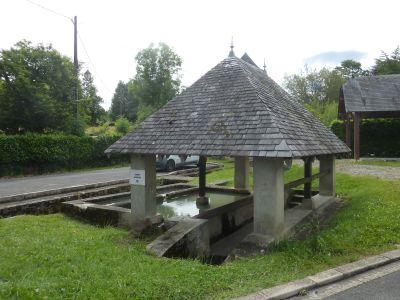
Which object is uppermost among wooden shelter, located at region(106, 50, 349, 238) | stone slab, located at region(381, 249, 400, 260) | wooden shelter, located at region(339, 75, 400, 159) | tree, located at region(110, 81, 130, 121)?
tree, located at region(110, 81, 130, 121)

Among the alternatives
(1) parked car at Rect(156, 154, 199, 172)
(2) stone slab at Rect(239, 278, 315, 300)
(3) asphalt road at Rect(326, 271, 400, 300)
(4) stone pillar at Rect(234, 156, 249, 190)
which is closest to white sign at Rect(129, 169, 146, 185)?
(2) stone slab at Rect(239, 278, 315, 300)

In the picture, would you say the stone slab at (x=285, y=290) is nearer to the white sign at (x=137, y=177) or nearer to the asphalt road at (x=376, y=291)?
the asphalt road at (x=376, y=291)

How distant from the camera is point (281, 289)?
4547mm

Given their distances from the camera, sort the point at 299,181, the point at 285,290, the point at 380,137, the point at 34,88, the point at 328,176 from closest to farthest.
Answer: the point at 285,290 < the point at 299,181 < the point at 328,176 < the point at 34,88 < the point at 380,137

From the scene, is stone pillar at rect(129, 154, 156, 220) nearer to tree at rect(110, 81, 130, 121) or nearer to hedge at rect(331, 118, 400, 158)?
hedge at rect(331, 118, 400, 158)

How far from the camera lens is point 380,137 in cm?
2145

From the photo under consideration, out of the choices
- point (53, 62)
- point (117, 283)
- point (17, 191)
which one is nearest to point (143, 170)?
point (117, 283)

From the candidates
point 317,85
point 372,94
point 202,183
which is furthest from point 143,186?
point 317,85

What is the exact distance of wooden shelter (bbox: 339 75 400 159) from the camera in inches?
765

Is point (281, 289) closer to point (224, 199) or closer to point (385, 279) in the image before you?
point (385, 279)

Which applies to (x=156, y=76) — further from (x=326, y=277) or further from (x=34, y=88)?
(x=326, y=277)

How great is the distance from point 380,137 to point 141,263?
20.3m

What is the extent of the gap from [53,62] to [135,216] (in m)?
18.1

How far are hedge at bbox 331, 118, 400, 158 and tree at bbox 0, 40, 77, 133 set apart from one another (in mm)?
19404
